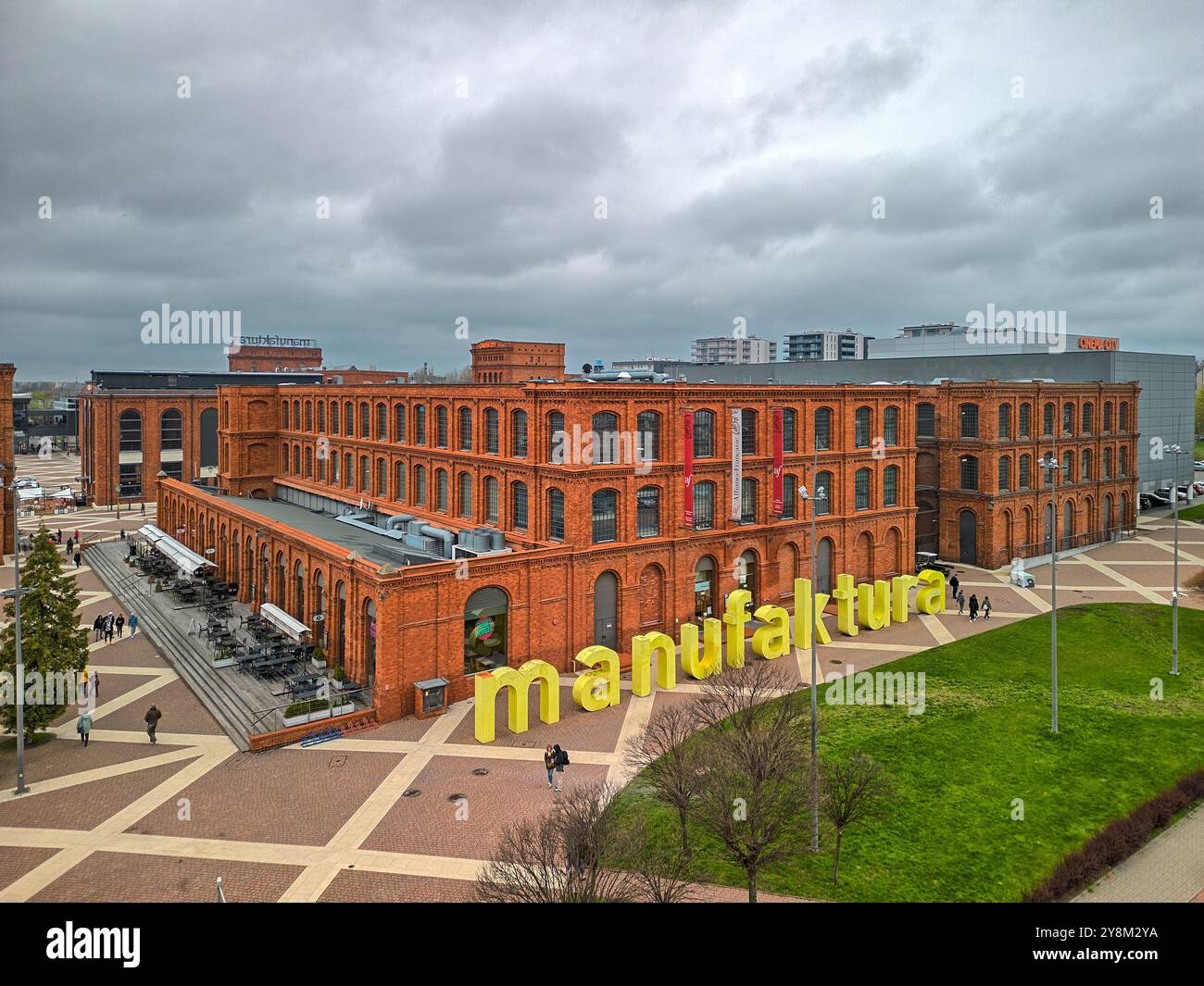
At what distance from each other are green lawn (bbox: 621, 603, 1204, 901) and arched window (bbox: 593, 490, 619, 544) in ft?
41.5

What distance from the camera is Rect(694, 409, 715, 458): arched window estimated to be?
44125 millimetres

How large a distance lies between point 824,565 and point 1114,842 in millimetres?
27303

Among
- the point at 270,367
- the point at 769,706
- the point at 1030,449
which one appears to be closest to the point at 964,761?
the point at 769,706

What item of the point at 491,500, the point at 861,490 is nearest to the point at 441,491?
the point at 491,500

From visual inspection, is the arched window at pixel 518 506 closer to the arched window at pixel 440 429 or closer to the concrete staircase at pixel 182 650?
the arched window at pixel 440 429

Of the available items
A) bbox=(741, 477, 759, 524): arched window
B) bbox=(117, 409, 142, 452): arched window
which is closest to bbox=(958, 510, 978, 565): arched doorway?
bbox=(741, 477, 759, 524): arched window

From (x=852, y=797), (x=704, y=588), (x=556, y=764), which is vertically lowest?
(x=556, y=764)

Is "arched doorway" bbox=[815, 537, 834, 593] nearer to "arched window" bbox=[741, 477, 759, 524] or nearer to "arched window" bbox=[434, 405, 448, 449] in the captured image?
"arched window" bbox=[741, 477, 759, 524]

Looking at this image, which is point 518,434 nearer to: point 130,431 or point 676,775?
point 676,775

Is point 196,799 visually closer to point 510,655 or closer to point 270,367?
point 510,655

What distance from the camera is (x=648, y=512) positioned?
42406mm

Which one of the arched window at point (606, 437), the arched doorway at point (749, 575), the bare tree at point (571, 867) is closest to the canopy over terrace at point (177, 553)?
the arched window at point (606, 437)

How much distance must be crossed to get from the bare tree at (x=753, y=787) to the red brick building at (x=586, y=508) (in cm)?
1335

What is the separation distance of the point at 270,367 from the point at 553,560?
128 meters
